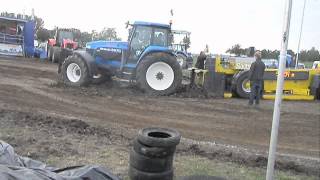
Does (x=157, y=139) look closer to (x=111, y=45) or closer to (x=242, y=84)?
(x=111, y=45)

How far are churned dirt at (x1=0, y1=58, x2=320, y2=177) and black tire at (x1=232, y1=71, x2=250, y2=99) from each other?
488 mm

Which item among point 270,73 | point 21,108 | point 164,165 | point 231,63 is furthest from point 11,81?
point 164,165

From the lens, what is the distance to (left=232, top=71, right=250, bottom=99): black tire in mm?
16281

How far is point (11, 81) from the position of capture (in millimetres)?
15977

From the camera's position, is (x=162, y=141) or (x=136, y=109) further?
(x=136, y=109)

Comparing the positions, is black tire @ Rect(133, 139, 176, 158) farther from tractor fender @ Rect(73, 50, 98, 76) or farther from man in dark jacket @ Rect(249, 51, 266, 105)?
tractor fender @ Rect(73, 50, 98, 76)

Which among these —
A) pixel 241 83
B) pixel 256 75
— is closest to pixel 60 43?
pixel 241 83

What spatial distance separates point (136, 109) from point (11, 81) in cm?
606

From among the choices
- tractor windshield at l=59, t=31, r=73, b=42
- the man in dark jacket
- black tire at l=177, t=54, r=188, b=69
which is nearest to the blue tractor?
the man in dark jacket

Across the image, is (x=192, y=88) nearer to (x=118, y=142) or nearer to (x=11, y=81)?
(x=11, y=81)

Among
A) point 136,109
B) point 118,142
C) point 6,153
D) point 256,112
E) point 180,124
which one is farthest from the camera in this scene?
point 256,112

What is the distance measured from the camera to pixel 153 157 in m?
5.16

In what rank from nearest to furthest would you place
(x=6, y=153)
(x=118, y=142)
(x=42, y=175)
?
1. (x=42, y=175)
2. (x=6, y=153)
3. (x=118, y=142)

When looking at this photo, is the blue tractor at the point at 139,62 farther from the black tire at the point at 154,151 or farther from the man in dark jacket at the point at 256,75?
the black tire at the point at 154,151
